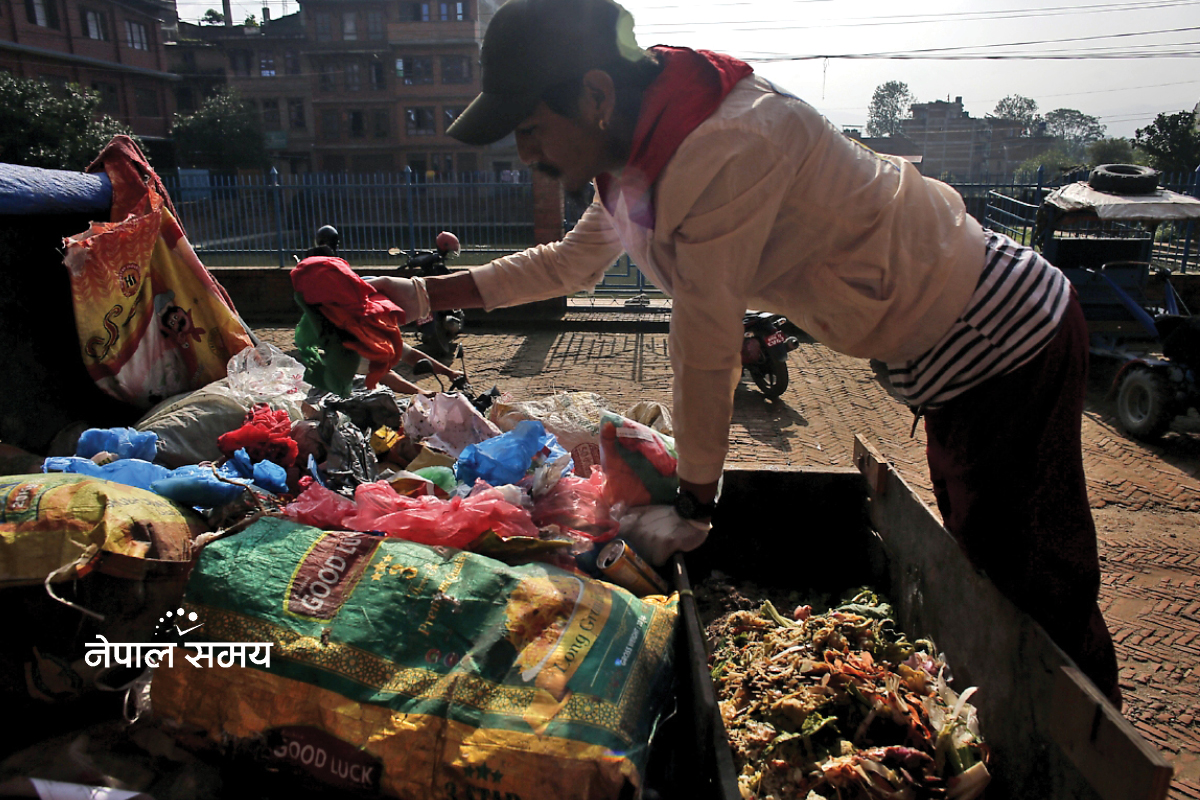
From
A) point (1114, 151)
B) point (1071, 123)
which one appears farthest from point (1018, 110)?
point (1114, 151)

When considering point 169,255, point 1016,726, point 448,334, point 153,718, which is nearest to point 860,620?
point 1016,726

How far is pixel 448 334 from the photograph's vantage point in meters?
8.17

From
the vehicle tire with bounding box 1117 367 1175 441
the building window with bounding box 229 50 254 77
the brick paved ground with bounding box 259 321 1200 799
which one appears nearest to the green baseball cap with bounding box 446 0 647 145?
the brick paved ground with bounding box 259 321 1200 799

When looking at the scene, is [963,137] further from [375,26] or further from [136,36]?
[136,36]

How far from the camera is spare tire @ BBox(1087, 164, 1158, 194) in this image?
6602 mm

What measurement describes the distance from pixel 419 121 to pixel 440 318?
39.0m

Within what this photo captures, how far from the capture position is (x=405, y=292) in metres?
2.23

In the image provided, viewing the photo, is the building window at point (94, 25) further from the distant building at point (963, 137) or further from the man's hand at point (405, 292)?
the distant building at point (963, 137)

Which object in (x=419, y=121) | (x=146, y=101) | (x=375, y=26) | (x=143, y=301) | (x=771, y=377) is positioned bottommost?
(x=771, y=377)

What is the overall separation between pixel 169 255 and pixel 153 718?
263 centimetres

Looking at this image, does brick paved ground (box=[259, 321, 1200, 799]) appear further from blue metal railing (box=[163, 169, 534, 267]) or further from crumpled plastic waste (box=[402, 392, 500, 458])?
blue metal railing (box=[163, 169, 534, 267])

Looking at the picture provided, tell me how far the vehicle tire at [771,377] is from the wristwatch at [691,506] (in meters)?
4.80

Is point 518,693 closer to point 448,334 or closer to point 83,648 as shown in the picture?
point 83,648

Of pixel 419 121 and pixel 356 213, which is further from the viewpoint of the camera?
pixel 419 121
